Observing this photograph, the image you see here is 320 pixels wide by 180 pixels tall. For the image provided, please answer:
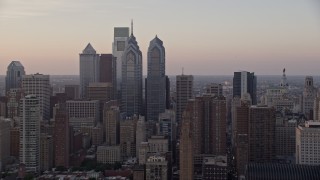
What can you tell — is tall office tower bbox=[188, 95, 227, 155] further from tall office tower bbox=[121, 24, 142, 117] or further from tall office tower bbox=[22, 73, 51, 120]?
tall office tower bbox=[121, 24, 142, 117]

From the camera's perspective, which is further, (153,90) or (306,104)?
(153,90)

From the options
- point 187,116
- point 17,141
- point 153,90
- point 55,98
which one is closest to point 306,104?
point 153,90

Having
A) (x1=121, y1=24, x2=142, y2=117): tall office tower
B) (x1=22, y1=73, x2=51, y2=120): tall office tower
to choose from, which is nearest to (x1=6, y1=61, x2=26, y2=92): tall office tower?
(x1=22, y1=73, x2=51, y2=120): tall office tower

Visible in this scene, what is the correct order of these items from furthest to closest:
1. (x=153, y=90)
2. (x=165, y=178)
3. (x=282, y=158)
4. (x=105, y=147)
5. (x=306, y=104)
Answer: (x=153, y=90) < (x=306, y=104) < (x=105, y=147) < (x=282, y=158) < (x=165, y=178)

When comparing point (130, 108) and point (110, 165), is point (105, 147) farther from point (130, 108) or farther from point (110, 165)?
point (130, 108)

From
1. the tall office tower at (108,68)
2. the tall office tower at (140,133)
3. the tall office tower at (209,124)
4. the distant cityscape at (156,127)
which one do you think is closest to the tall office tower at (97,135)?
the distant cityscape at (156,127)

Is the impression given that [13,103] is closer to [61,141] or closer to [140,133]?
[61,141]
